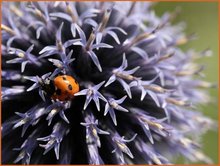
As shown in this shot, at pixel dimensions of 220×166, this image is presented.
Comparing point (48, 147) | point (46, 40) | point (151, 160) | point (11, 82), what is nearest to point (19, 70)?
point (11, 82)

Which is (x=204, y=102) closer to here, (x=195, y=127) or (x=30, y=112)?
(x=195, y=127)

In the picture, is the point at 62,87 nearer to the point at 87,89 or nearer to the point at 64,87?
the point at 64,87

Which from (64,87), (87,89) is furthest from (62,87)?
(87,89)
